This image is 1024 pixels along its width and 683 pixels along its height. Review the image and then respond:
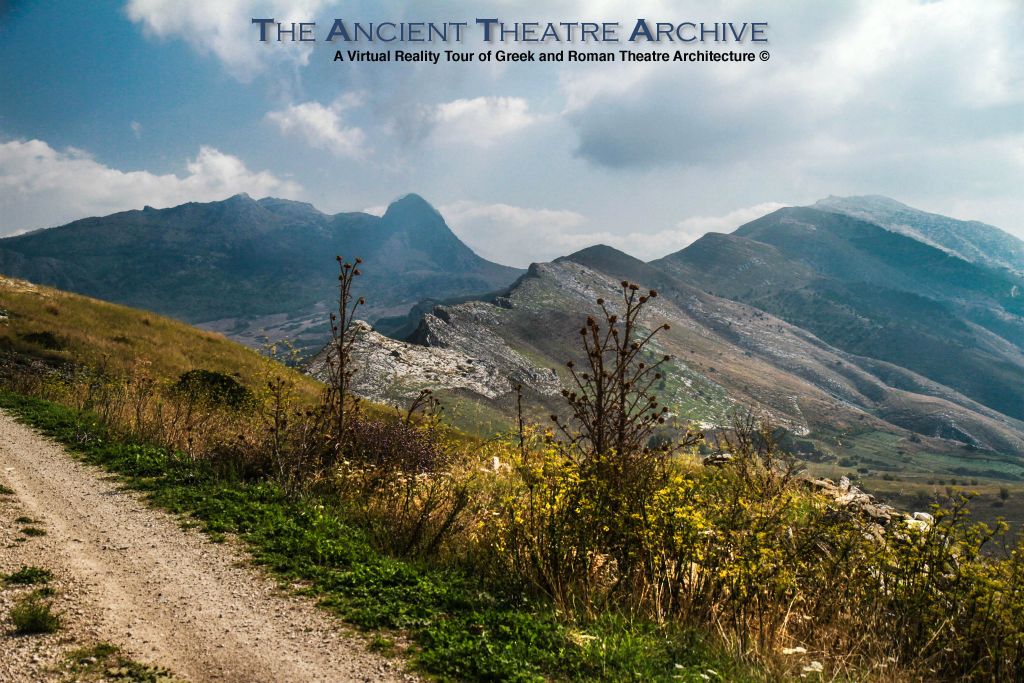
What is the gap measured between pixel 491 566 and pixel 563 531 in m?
1.18

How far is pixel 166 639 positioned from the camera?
235 inches

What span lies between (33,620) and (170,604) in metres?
1.21

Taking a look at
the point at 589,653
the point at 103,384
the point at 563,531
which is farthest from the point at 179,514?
the point at 103,384

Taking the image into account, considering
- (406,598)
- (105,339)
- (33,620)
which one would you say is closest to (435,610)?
(406,598)

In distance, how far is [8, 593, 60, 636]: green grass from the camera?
19.5 feet

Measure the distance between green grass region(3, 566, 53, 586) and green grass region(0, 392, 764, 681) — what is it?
2200mm

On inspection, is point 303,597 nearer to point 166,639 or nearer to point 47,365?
point 166,639

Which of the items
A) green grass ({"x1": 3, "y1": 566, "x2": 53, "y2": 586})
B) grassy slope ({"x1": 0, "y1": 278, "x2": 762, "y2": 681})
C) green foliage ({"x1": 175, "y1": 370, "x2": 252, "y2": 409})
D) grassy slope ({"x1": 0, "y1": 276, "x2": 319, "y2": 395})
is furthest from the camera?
grassy slope ({"x1": 0, "y1": 276, "x2": 319, "y2": 395})

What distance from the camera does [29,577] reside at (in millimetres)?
6988

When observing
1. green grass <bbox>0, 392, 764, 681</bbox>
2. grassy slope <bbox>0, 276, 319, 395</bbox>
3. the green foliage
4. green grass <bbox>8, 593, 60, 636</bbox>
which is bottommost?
green grass <bbox>0, 392, 764, 681</bbox>

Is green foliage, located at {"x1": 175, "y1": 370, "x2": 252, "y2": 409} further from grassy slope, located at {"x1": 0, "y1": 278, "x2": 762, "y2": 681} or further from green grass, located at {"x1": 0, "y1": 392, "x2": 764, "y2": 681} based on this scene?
green grass, located at {"x1": 0, "y1": 392, "x2": 764, "y2": 681}

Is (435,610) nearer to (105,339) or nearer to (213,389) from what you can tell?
(213,389)

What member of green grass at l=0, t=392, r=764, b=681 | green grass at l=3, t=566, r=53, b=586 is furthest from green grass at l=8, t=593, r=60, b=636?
green grass at l=0, t=392, r=764, b=681

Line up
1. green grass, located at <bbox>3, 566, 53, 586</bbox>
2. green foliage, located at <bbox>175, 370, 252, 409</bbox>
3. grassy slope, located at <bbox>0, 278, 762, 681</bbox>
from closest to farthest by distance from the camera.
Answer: grassy slope, located at <bbox>0, 278, 762, 681</bbox> < green grass, located at <bbox>3, 566, 53, 586</bbox> < green foliage, located at <bbox>175, 370, 252, 409</bbox>
